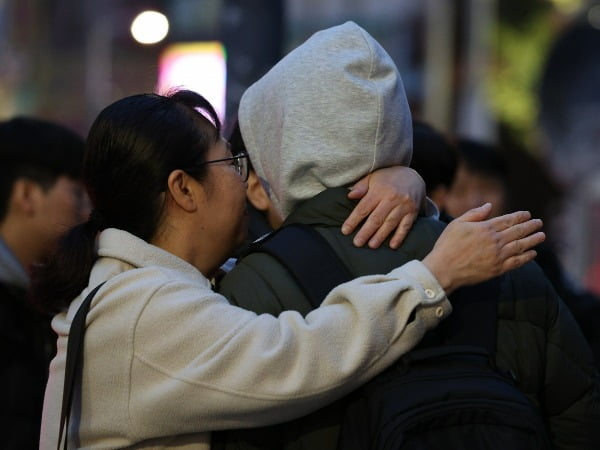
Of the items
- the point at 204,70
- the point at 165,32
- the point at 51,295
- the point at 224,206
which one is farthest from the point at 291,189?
the point at 204,70

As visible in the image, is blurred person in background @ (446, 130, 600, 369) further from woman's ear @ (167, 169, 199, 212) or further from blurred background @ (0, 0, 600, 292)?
blurred background @ (0, 0, 600, 292)

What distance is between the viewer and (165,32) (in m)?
4.64

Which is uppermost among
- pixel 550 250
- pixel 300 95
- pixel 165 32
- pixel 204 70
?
pixel 300 95

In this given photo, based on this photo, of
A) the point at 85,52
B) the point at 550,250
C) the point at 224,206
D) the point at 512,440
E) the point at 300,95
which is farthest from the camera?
the point at 85,52

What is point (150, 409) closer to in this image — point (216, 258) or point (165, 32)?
point (216, 258)

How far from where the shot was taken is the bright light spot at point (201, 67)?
15.9ft

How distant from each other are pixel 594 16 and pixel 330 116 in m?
9.76

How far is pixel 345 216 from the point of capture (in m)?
2.31

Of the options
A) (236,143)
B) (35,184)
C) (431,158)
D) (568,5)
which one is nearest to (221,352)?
(236,143)

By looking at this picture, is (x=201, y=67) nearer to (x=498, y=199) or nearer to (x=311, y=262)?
(x=498, y=199)

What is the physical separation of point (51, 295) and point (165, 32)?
94.0 inches

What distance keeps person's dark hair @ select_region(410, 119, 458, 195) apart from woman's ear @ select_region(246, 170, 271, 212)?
38.0 inches

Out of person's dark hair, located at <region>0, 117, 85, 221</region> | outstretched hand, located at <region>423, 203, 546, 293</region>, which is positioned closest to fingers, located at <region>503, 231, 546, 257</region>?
outstretched hand, located at <region>423, 203, 546, 293</region>

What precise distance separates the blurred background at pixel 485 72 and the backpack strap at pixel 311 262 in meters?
4.63
